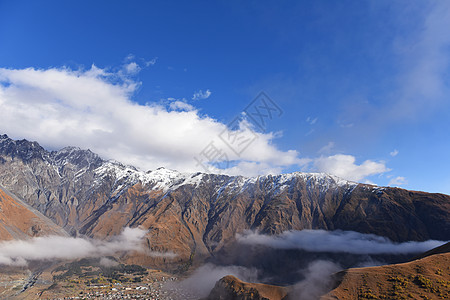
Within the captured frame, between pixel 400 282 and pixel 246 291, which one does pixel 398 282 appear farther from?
pixel 246 291

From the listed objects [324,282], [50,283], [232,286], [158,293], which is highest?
[324,282]

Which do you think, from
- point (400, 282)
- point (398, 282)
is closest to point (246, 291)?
point (398, 282)

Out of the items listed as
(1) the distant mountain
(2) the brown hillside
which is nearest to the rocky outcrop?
(1) the distant mountain

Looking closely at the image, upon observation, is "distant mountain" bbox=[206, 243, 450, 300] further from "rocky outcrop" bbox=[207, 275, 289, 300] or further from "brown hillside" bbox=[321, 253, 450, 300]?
"rocky outcrop" bbox=[207, 275, 289, 300]

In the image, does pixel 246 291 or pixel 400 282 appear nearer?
pixel 400 282

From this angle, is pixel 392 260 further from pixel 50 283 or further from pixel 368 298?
pixel 50 283

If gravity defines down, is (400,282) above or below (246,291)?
above

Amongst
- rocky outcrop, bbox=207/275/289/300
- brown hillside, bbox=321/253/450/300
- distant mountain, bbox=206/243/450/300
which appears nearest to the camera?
brown hillside, bbox=321/253/450/300

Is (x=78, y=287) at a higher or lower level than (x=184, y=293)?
lower

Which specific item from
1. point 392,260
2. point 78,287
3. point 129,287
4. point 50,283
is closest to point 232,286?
point 129,287

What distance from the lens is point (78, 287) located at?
188250 millimetres

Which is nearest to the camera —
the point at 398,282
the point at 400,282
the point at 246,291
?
the point at 400,282

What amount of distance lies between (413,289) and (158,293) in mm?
167539

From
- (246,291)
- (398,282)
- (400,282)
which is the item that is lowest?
(246,291)
